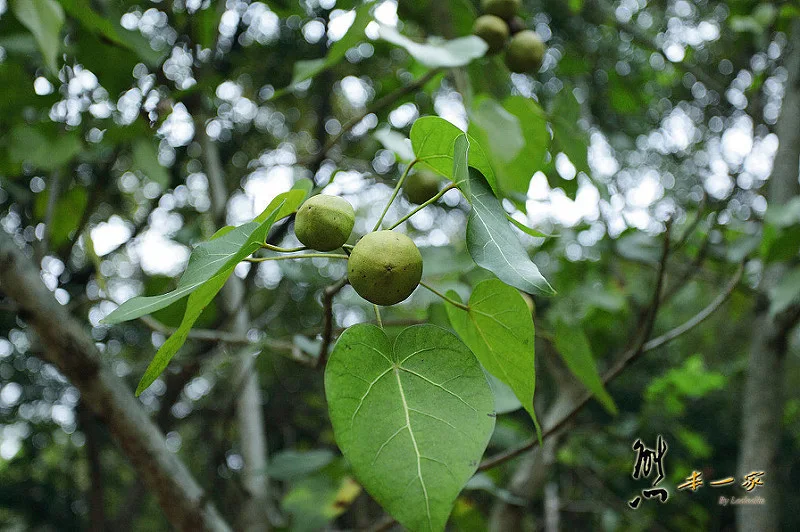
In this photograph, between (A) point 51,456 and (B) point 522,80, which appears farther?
(A) point 51,456

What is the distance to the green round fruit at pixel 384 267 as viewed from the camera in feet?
1.63

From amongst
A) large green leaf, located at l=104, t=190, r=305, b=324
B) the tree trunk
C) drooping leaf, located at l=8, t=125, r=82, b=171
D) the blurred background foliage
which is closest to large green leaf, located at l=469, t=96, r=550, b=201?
the blurred background foliage

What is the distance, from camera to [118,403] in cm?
96

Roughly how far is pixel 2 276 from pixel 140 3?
3.28 feet

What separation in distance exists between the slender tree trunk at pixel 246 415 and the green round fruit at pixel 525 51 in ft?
2.36

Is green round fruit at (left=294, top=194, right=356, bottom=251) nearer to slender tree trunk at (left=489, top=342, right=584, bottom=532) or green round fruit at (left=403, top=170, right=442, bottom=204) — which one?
green round fruit at (left=403, top=170, right=442, bottom=204)

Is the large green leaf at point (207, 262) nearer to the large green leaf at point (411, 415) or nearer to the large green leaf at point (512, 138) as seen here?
the large green leaf at point (411, 415)

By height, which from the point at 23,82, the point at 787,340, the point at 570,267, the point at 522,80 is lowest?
the point at 23,82

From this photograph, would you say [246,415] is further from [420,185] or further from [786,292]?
[786,292]

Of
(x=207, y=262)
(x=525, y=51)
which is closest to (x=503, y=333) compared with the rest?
(x=207, y=262)

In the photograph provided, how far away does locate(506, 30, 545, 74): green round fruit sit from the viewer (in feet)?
3.51

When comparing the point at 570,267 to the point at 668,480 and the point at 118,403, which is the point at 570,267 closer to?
the point at 668,480

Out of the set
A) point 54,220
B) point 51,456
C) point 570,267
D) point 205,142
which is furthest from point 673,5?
point 51,456

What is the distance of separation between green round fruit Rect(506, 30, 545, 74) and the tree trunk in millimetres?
839
